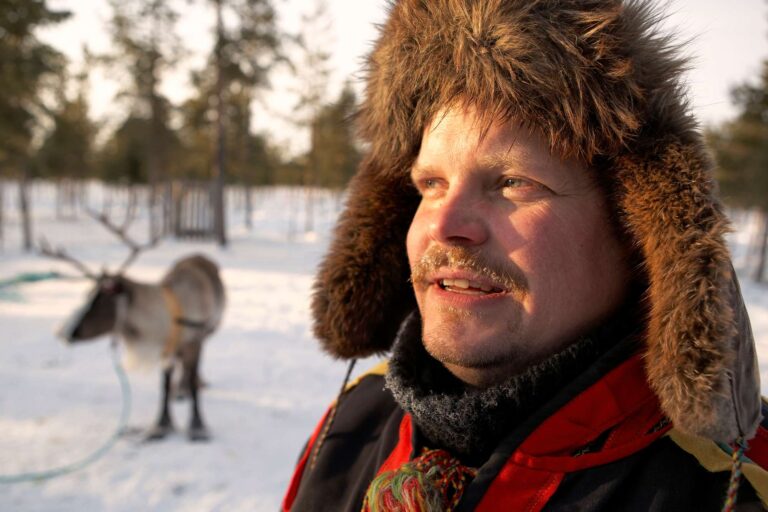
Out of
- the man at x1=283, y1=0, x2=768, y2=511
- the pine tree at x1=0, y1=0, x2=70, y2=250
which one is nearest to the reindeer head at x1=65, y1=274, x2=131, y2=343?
the man at x1=283, y1=0, x2=768, y2=511

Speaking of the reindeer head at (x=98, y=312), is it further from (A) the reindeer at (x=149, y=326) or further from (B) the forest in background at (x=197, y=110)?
(B) the forest in background at (x=197, y=110)

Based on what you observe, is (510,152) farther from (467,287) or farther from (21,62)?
(21,62)

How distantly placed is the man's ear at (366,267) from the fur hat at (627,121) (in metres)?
0.22

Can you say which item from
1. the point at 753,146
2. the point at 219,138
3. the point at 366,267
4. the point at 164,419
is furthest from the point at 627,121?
the point at 753,146

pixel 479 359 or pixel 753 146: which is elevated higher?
pixel 753 146

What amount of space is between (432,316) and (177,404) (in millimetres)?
4705

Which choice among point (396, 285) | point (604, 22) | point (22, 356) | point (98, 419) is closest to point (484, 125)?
point (604, 22)

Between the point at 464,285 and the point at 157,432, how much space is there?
4.13 metres

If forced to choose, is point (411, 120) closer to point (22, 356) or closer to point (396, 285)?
point (396, 285)

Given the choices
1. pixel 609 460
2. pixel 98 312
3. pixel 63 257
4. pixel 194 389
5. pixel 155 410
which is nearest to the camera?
pixel 609 460

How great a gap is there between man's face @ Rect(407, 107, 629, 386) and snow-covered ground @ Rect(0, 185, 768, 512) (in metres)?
0.32

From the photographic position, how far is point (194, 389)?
174 inches

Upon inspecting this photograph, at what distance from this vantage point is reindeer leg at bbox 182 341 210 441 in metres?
4.31

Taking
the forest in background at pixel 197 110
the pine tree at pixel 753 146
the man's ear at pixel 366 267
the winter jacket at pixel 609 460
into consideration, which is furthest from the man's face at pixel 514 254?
the pine tree at pixel 753 146
